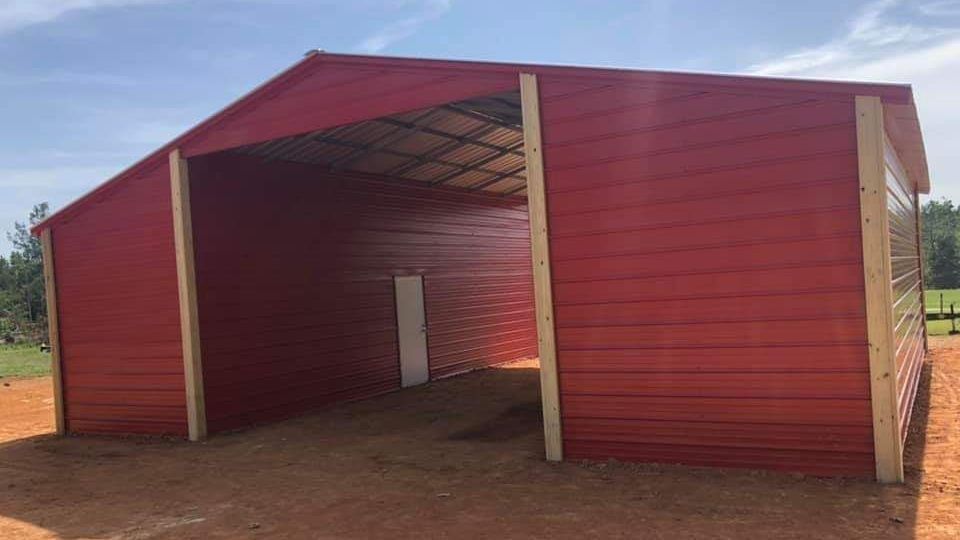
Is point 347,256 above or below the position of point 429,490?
above

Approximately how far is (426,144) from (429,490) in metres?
5.68

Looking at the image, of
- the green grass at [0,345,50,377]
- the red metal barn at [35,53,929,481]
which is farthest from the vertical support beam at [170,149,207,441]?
the green grass at [0,345,50,377]

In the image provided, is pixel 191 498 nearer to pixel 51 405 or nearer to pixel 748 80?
pixel 748 80

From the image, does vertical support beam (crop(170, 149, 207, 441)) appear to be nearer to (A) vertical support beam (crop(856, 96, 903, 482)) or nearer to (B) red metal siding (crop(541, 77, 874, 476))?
(B) red metal siding (crop(541, 77, 874, 476))

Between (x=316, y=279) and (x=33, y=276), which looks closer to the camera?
(x=316, y=279)

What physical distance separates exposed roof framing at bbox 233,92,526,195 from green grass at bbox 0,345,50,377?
11196 millimetres

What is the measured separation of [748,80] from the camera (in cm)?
526

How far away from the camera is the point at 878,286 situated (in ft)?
16.1

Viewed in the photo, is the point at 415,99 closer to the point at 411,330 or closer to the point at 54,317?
the point at 411,330

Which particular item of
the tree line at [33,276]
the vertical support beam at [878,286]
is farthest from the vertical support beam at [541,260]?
the tree line at [33,276]

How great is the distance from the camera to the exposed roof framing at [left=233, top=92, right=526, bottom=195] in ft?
28.5

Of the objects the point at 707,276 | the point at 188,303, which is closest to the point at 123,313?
the point at 188,303

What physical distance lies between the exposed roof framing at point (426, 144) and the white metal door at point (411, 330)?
74.7 inches

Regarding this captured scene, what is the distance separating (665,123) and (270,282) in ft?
19.6
